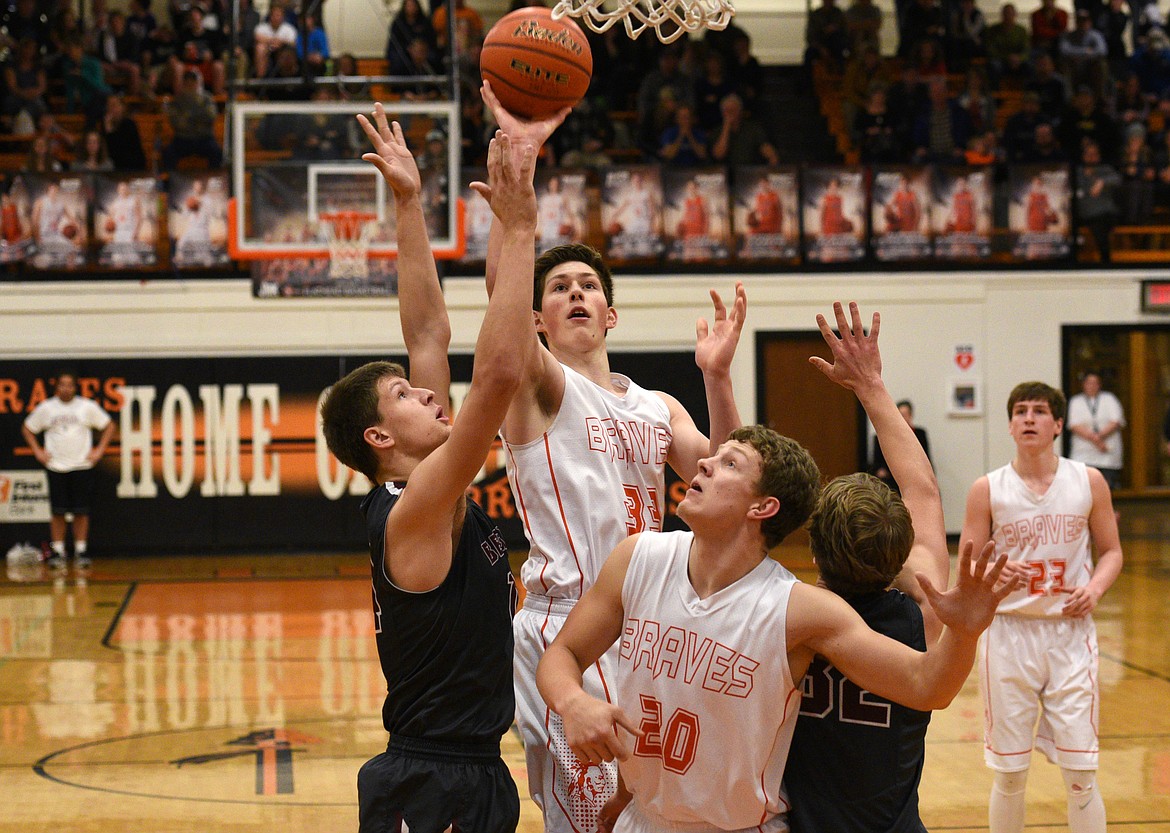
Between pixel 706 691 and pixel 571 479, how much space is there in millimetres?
1005

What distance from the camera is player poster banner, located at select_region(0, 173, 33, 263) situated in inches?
563

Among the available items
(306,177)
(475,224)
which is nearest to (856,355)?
(306,177)

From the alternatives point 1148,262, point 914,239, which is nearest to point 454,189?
point 914,239

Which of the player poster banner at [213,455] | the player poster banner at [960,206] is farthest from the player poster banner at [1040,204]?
the player poster banner at [213,455]

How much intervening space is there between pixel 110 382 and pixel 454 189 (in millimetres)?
5167

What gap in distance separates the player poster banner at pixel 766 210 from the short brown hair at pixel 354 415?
39.7 feet

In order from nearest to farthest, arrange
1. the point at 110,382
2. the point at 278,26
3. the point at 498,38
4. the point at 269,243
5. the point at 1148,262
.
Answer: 1. the point at 498,38
2. the point at 269,243
3. the point at 278,26
4. the point at 110,382
5. the point at 1148,262

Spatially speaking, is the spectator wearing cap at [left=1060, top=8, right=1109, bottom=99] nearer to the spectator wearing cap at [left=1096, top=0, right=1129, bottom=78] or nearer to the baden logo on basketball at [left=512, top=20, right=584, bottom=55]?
the spectator wearing cap at [left=1096, top=0, right=1129, bottom=78]

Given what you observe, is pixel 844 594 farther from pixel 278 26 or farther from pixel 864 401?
pixel 278 26

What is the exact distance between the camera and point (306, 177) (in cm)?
1188

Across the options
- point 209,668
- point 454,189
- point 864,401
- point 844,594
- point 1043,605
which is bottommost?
point 209,668

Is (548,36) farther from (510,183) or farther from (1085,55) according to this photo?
(1085,55)

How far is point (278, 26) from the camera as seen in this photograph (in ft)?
45.3

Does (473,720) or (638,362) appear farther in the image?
(638,362)
